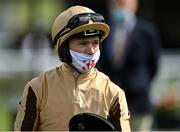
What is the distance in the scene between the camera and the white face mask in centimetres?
481

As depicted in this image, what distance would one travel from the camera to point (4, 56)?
14.9m

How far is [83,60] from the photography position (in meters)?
4.80

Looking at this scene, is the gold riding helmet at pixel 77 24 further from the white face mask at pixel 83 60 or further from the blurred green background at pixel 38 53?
the blurred green background at pixel 38 53

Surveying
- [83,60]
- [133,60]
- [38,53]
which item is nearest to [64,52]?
[83,60]

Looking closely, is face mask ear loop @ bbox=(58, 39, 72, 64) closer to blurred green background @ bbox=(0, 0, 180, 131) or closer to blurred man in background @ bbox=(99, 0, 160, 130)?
blurred man in background @ bbox=(99, 0, 160, 130)

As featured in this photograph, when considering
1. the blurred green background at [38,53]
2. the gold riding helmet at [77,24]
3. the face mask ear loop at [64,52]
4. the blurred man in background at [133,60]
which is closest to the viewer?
the gold riding helmet at [77,24]

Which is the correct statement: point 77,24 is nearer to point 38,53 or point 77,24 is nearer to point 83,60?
point 83,60

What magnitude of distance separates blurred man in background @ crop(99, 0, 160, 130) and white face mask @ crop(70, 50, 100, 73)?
12.7ft

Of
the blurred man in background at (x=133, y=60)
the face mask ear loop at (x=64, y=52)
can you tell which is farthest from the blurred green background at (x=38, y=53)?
the face mask ear loop at (x=64, y=52)

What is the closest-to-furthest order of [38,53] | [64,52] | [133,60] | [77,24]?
[77,24] < [64,52] < [133,60] < [38,53]

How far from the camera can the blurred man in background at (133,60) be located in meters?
8.77

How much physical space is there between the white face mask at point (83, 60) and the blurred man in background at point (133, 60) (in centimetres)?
386

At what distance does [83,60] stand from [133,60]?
4169 millimetres

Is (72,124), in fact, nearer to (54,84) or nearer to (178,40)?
(54,84)
